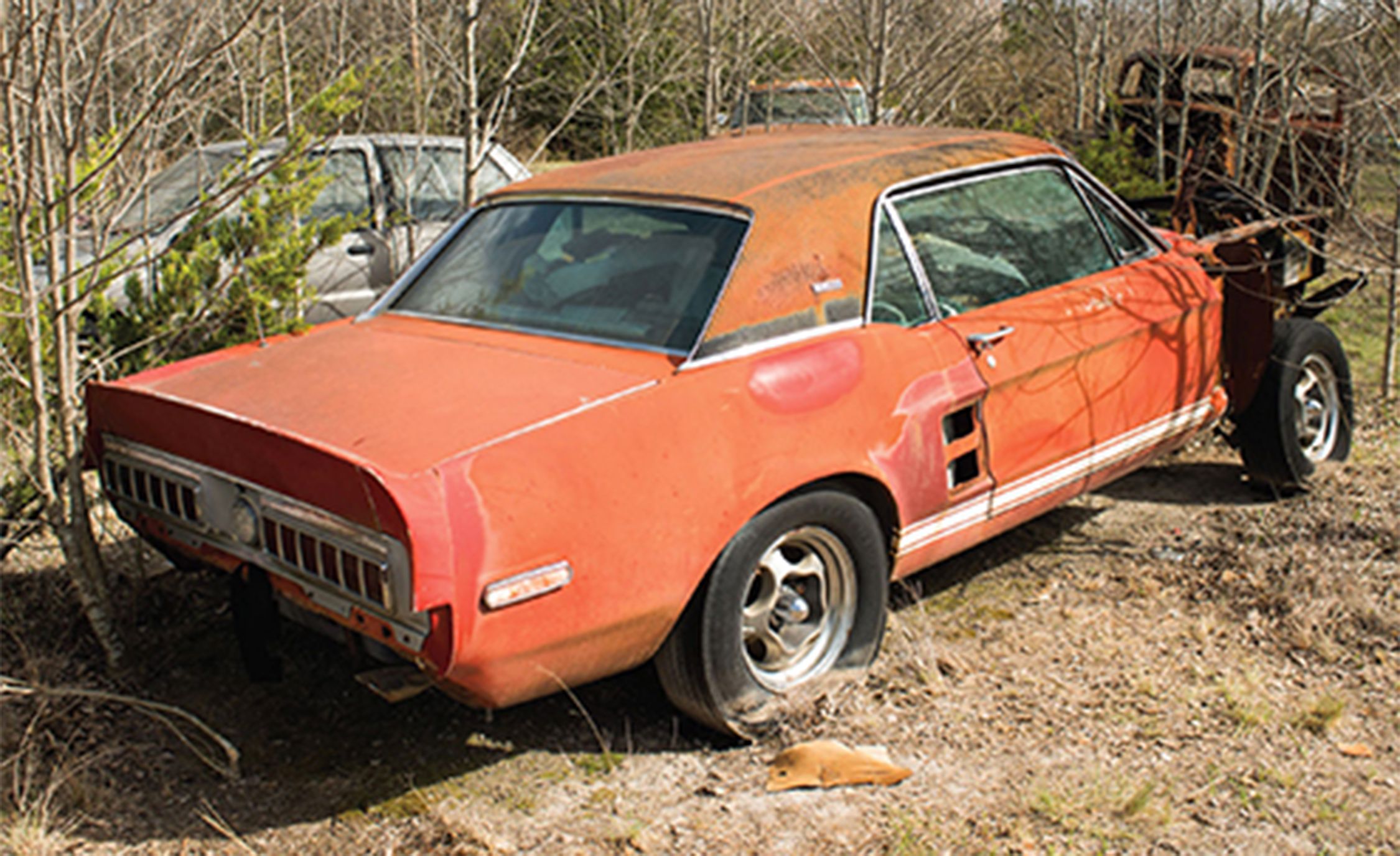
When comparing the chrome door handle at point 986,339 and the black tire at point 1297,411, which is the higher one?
the chrome door handle at point 986,339

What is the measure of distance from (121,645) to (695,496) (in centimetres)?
198

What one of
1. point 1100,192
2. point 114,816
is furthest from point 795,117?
point 114,816

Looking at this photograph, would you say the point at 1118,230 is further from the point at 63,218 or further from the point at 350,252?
the point at 350,252

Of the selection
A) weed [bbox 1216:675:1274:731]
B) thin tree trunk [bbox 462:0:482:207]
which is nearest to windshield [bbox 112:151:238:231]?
thin tree trunk [bbox 462:0:482:207]

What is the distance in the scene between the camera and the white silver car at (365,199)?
25.0 ft

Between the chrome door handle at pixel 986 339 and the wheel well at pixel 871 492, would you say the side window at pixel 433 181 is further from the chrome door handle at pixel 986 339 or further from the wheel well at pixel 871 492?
the wheel well at pixel 871 492

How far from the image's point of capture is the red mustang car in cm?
284

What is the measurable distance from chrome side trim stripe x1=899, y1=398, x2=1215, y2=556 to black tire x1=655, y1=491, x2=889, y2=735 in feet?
0.52

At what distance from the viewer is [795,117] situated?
460 inches

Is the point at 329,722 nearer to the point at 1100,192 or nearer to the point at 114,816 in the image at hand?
the point at 114,816

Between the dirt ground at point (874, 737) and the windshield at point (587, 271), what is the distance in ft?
3.60

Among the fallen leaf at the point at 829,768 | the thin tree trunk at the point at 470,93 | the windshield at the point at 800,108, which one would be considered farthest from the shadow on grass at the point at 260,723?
the windshield at the point at 800,108

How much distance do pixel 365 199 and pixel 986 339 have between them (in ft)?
17.7

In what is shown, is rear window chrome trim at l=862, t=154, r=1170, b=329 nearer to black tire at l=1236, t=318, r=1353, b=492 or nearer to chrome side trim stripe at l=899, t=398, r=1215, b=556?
chrome side trim stripe at l=899, t=398, r=1215, b=556
